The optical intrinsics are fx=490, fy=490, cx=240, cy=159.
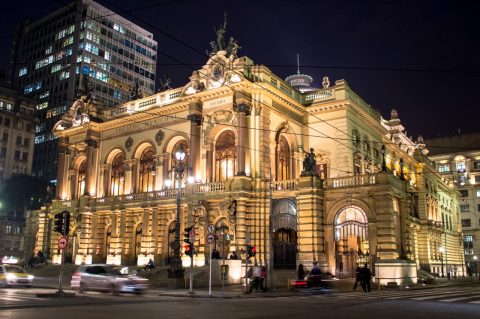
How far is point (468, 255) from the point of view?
89438 mm

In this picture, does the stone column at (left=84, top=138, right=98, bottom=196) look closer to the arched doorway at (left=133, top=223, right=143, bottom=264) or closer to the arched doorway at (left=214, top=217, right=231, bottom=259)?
the arched doorway at (left=133, top=223, right=143, bottom=264)

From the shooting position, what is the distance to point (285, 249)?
3950 centimetres

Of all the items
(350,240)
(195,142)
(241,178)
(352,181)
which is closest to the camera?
(352,181)

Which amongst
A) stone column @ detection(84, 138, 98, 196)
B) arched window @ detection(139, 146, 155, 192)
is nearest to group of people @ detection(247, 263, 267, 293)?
Answer: arched window @ detection(139, 146, 155, 192)

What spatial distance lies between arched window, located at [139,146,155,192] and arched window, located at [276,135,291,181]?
506 inches

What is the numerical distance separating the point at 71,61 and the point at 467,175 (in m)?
84.4

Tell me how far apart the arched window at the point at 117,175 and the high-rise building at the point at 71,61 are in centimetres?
5712

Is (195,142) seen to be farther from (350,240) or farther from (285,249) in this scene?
(350,240)

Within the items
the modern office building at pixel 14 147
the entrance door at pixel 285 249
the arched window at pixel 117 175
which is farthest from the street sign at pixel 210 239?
the modern office building at pixel 14 147

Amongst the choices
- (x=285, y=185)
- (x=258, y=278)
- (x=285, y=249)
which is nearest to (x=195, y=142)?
(x=285, y=185)

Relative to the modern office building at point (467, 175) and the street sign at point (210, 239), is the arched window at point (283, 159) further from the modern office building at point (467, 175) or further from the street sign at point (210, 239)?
the modern office building at point (467, 175)

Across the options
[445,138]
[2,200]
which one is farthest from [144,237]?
[445,138]

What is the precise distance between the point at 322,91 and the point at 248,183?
519 inches

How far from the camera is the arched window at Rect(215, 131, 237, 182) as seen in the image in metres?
42.4
